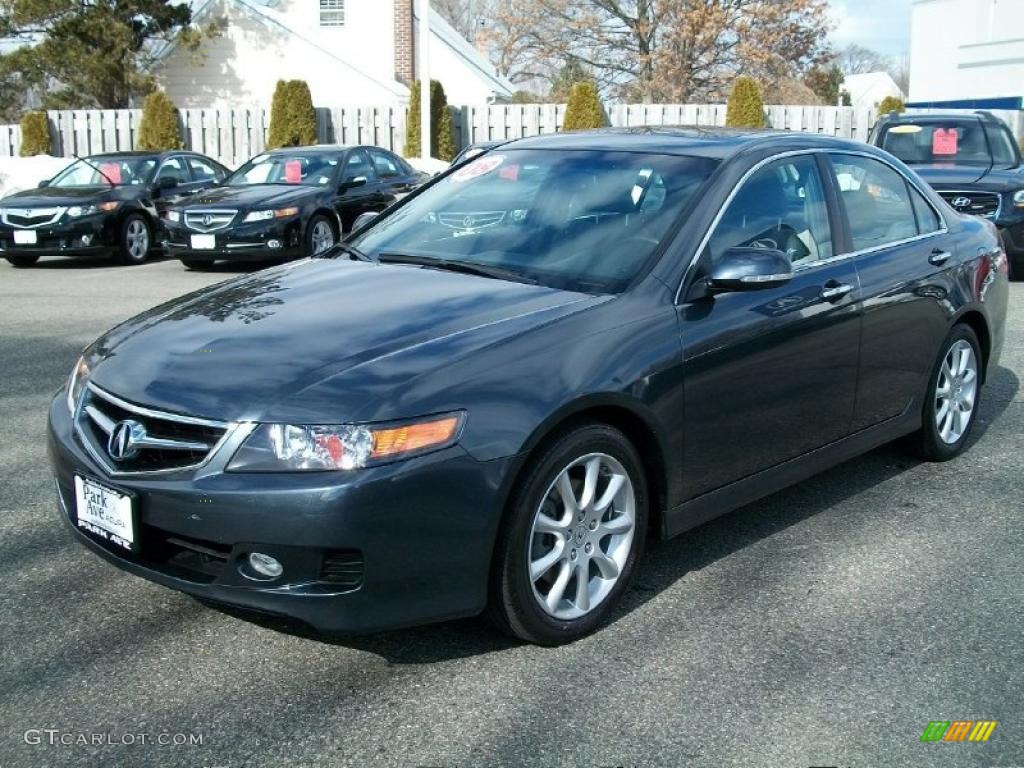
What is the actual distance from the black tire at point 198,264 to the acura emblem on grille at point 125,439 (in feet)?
36.7

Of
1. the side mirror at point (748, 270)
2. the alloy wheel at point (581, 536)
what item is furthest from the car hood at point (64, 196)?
the alloy wheel at point (581, 536)

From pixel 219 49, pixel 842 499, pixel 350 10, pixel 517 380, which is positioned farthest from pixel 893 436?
pixel 350 10

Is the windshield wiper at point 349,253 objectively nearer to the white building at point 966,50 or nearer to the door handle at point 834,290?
the door handle at point 834,290

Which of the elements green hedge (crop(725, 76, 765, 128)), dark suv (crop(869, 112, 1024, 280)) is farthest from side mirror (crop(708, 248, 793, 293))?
green hedge (crop(725, 76, 765, 128))

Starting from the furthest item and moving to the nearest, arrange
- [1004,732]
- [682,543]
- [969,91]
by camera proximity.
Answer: [969,91], [682,543], [1004,732]

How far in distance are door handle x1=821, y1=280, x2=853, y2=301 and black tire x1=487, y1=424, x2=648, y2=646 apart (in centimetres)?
130

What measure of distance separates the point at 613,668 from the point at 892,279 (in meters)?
2.42

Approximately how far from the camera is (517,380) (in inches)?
140

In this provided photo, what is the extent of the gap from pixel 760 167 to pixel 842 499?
161 cm

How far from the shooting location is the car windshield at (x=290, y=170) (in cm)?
1491

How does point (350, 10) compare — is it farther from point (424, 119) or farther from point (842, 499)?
point (842, 499)

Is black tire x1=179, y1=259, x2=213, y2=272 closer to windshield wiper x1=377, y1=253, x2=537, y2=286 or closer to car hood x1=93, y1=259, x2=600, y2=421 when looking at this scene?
windshield wiper x1=377, y1=253, x2=537, y2=286

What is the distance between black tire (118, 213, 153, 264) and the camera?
15062mm

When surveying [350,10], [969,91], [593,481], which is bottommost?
[593,481]
